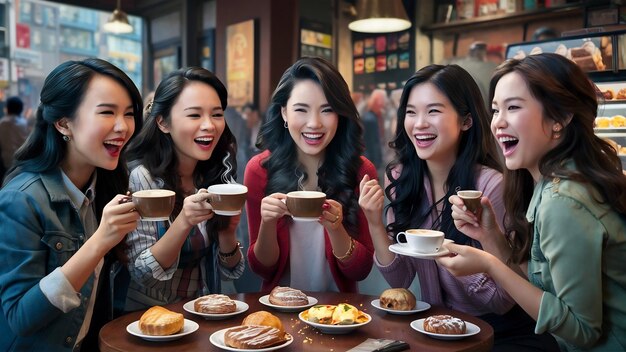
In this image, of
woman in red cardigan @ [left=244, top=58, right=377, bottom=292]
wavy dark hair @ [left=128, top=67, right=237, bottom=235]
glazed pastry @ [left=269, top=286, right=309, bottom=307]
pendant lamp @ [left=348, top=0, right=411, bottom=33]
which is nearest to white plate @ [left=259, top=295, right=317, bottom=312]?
glazed pastry @ [left=269, top=286, right=309, bottom=307]

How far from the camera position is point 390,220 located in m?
2.66

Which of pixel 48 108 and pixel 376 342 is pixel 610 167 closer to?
pixel 376 342

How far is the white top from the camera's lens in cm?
266

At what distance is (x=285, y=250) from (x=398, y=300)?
31.1 inches

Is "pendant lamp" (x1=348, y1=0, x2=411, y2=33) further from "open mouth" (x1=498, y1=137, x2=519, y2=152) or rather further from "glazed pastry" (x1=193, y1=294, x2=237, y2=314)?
"glazed pastry" (x1=193, y1=294, x2=237, y2=314)

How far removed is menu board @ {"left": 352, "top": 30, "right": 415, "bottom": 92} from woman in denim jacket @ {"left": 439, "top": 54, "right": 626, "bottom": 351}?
5069 mm

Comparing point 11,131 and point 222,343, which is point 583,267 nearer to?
point 222,343

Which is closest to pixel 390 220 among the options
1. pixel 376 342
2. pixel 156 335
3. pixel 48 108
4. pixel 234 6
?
pixel 376 342

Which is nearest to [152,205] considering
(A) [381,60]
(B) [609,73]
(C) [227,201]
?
(C) [227,201]

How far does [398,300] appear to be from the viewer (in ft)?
6.51

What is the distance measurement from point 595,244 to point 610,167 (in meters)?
0.33

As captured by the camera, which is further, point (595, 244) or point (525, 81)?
point (525, 81)

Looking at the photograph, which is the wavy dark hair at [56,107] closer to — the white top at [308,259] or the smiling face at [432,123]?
the white top at [308,259]

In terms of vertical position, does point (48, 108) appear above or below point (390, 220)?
above
